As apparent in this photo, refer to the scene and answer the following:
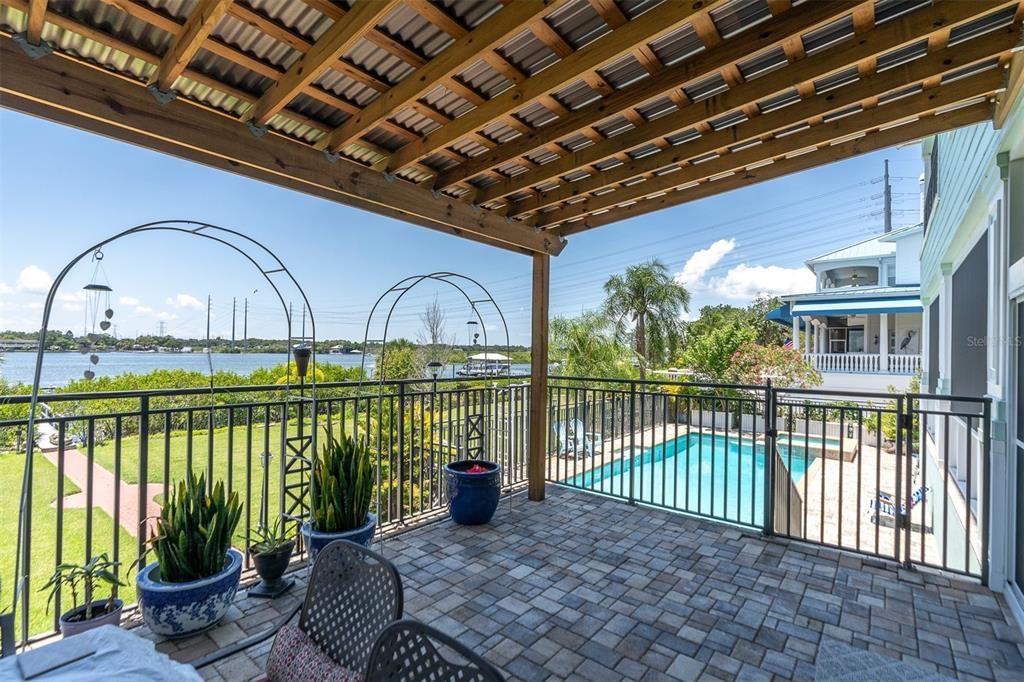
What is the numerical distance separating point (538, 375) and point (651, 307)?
11.8 m

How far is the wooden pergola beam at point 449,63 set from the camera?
1.69 metres


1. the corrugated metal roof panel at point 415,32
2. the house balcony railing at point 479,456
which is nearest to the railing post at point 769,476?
the house balcony railing at point 479,456

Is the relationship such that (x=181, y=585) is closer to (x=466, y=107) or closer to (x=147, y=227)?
(x=147, y=227)

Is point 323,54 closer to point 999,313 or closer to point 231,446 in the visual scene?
point 231,446

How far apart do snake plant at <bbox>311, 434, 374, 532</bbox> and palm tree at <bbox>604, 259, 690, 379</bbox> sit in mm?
13121

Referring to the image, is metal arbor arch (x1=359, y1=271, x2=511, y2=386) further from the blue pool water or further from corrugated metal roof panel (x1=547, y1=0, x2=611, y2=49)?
the blue pool water

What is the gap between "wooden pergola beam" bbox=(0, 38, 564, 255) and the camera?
1793mm

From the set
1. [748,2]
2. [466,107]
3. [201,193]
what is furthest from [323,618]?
[201,193]

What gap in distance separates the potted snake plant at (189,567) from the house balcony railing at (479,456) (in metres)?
0.15

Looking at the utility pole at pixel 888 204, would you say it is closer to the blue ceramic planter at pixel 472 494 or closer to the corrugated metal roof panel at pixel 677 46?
the blue ceramic planter at pixel 472 494

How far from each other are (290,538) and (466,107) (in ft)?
8.81

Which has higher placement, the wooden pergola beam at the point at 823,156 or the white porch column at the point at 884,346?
the wooden pergola beam at the point at 823,156

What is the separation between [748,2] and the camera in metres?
1.79

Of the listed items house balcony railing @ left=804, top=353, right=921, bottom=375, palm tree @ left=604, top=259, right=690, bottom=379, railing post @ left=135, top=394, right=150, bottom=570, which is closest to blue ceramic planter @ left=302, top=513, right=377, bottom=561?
railing post @ left=135, top=394, right=150, bottom=570
